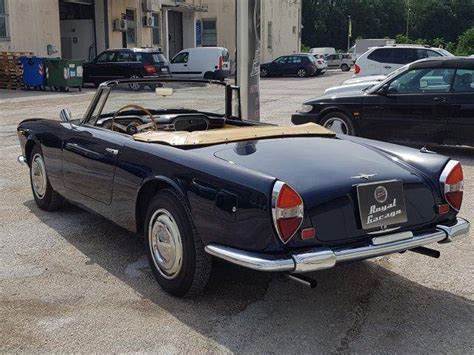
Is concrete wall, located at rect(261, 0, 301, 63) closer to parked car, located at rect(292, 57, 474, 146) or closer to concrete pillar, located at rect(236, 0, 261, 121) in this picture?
parked car, located at rect(292, 57, 474, 146)

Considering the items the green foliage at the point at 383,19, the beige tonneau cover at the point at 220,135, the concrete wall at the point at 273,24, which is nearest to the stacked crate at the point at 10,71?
the concrete wall at the point at 273,24

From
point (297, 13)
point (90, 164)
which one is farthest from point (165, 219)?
point (297, 13)

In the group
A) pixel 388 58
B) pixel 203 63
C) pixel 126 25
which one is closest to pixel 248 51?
pixel 388 58

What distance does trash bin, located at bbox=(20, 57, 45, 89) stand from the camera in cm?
2091

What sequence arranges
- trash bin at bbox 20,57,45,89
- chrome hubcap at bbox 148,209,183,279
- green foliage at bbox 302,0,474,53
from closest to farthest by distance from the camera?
1. chrome hubcap at bbox 148,209,183,279
2. trash bin at bbox 20,57,45,89
3. green foliage at bbox 302,0,474,53

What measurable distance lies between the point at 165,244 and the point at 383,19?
79.7 m

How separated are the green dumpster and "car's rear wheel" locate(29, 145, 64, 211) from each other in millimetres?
15750

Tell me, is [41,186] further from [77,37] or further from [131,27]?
[131,27]

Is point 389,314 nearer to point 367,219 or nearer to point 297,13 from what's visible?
point 367,219

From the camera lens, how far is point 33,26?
23.6m

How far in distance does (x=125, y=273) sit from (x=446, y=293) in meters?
2.24

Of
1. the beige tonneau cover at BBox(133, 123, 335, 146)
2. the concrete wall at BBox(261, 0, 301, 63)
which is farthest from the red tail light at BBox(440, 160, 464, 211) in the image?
the concrete wall at BBox(261, 0, 301, 63)

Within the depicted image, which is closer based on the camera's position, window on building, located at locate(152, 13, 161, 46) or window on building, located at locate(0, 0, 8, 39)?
window on building, located at locate(0, 0, 8, 39)

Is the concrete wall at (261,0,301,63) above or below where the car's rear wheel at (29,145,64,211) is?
above
